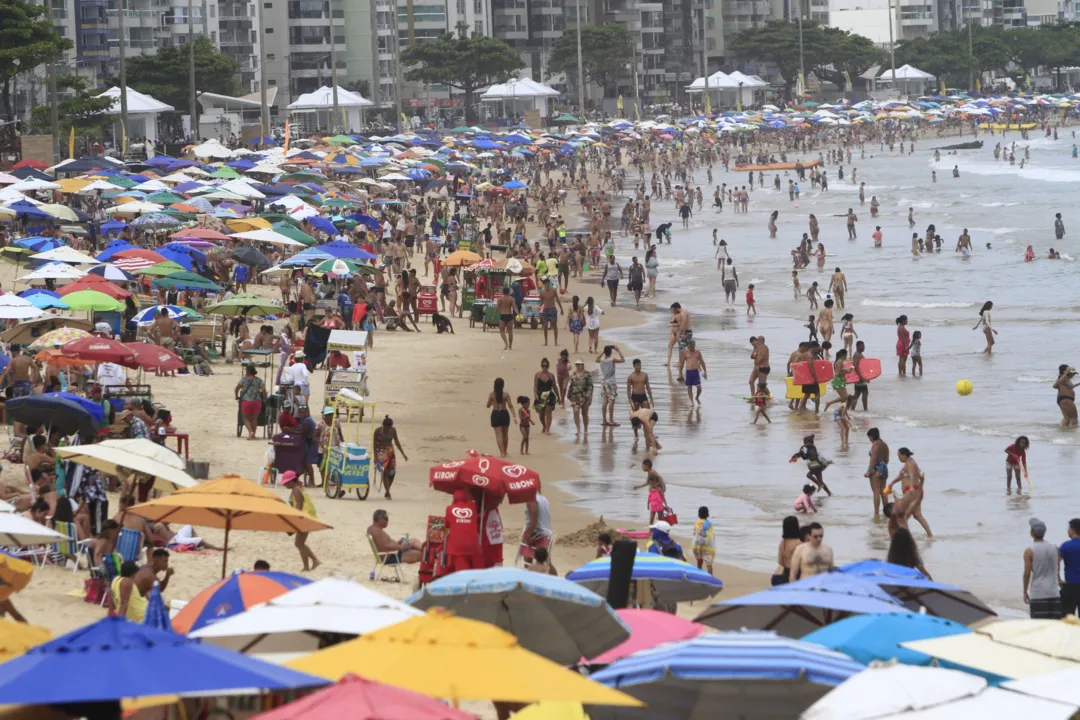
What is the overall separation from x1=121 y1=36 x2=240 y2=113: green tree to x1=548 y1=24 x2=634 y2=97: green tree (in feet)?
133

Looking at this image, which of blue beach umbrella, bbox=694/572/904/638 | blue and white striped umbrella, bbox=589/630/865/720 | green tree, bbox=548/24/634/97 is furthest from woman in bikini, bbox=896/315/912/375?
green tree, bbox=548/24/634/97

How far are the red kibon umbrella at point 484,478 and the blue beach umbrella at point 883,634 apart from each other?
4.91 meters

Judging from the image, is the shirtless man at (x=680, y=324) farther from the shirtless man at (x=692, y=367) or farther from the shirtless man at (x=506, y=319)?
the shirtless man at (x=506, y=319)

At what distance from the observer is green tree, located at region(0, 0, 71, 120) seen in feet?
148

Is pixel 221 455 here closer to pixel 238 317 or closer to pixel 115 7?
pixel 238 317

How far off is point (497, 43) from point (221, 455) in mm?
89590

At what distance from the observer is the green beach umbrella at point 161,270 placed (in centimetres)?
2438

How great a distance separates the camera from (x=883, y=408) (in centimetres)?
2270

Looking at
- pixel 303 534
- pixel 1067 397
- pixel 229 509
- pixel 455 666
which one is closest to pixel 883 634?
pixel 455 666

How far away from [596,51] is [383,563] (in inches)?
4187

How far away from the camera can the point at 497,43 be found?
10419cm

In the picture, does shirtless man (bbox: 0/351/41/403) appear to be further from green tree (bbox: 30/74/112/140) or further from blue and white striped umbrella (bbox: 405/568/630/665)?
green tree (bbox: 30/74/112/140)

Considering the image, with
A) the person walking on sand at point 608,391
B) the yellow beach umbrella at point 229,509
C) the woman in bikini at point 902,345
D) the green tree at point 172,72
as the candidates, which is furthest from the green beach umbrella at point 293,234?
the green tree at point 172,72

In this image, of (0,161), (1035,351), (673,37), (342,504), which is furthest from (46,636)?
(673,37)
